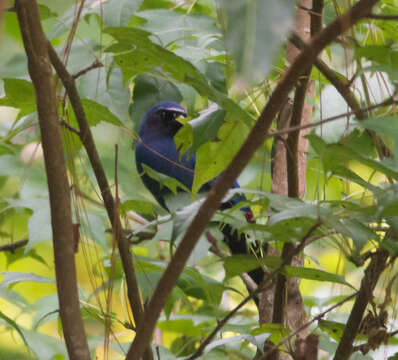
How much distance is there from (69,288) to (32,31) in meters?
0.24

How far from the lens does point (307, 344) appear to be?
1.98 ft

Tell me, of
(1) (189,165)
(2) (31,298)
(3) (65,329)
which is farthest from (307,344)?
(1) (189,165)

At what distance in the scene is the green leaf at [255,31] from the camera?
0.30 m

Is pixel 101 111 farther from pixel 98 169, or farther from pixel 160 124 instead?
pixel 160 124

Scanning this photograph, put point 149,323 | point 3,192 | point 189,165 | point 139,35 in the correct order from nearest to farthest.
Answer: point 149,323, point 139,35, point 3,192, point 189,165

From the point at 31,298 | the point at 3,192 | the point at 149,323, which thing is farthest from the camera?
the point at 31,298

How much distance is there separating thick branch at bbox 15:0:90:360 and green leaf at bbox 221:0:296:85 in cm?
26

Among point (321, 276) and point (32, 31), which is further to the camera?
point (321, 276)

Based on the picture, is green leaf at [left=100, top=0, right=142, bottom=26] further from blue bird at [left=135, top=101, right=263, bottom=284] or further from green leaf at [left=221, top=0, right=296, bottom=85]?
blue bird at [left=135, top=101, right=263, bottom=284]

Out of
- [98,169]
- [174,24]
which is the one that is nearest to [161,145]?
[174,24]

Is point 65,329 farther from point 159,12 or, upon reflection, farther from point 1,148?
point 159,12

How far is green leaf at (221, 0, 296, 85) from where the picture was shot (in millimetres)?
300

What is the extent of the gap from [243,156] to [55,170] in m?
0.19

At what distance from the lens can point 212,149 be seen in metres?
0.74
